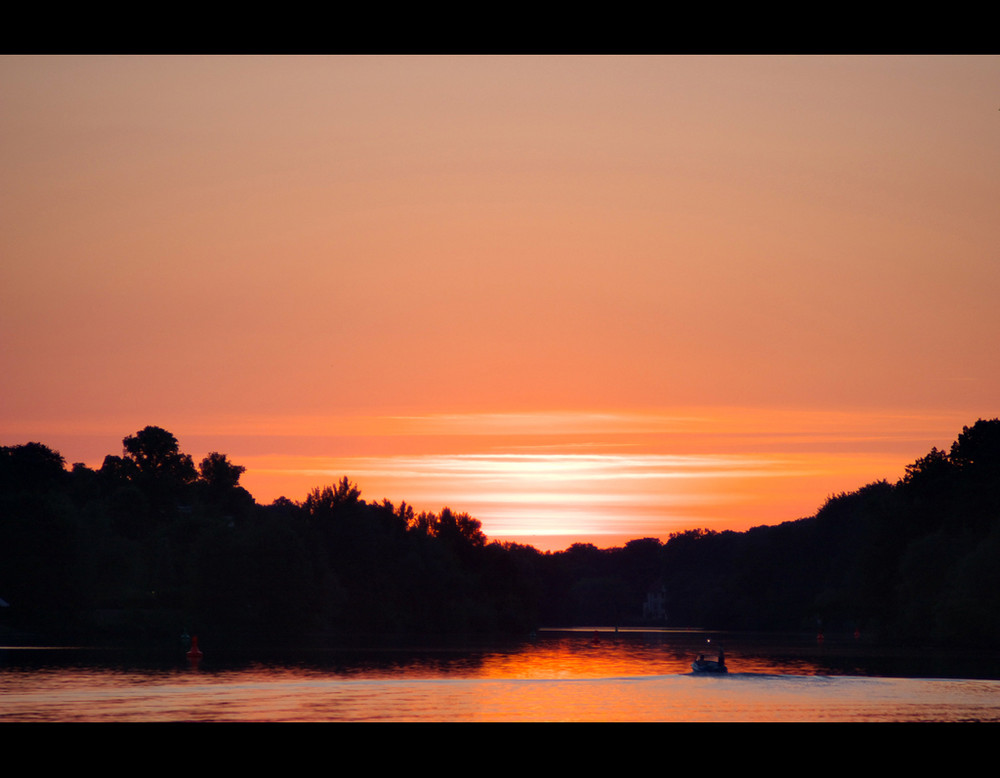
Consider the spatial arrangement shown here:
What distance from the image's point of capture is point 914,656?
76.3 m

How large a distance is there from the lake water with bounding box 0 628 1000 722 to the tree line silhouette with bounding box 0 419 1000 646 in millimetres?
21193

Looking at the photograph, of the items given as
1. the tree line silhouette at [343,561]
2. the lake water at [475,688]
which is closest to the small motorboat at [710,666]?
the lake water at [475,688]

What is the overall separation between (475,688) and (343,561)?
81021 mm

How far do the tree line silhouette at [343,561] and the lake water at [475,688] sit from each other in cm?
2119

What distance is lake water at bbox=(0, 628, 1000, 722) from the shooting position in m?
34.8

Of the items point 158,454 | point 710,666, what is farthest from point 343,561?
point 710,666

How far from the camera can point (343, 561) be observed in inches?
4919

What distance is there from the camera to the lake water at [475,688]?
34.8 m

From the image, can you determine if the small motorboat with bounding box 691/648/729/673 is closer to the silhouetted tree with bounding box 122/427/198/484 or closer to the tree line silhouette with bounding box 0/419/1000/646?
the tree line silhouette with bounding box 0/419/1000/646

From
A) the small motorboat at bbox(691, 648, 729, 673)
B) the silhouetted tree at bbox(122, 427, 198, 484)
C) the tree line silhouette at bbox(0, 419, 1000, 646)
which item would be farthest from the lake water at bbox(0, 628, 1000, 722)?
the silhouetted tree at bbox(122, 427, 198, 484)
